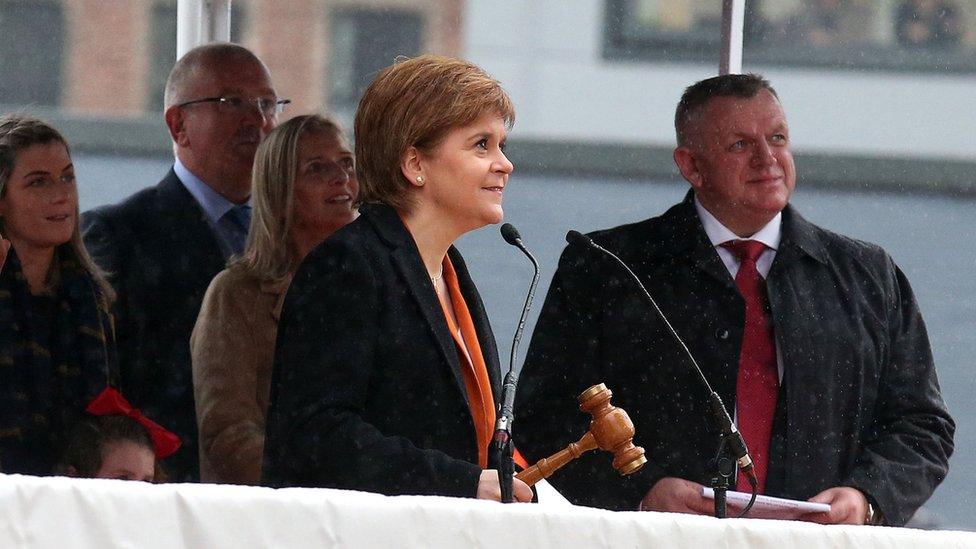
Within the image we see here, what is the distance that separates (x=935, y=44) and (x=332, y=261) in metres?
20.9

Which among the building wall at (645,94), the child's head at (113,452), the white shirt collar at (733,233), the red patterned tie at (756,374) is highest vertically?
the white shirt collar at (733,233)

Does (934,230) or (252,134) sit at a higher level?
(252,134)

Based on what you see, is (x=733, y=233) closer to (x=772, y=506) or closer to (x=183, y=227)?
(x=772, y=506)

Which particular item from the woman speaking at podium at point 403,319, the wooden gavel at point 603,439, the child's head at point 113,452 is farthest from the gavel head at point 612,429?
the child's head at point 113,452

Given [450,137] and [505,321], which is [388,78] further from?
[505,321]

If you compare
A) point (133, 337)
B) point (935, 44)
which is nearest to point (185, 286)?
point (133, 337)

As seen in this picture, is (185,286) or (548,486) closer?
(548,486)

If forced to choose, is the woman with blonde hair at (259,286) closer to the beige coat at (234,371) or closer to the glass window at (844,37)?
the beige coat at (234,371)

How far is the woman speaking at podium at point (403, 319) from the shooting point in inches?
85.2

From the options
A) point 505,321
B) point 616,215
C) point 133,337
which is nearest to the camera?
point 133,337

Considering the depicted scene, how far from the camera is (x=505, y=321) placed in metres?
19.5

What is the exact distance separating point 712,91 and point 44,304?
4.21 feet

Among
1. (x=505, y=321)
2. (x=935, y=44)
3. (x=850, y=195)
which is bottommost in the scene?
(x=505, y=321)

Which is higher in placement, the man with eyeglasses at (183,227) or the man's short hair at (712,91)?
the man's short hair at (712,91)
